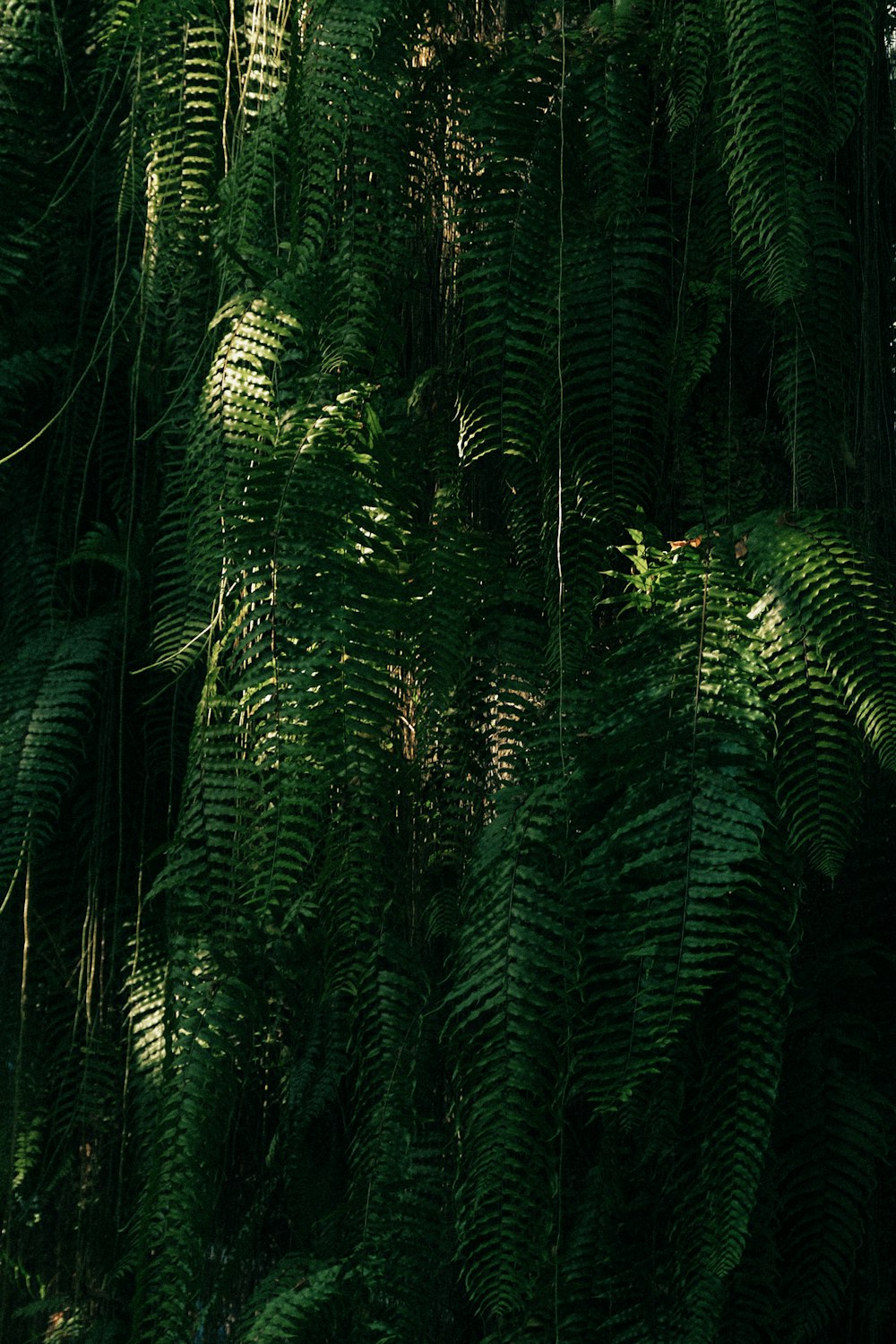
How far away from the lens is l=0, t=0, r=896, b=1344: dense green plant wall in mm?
1386

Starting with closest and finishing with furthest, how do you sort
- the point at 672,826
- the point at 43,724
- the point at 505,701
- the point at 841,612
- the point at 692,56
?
the point at 672,826, the point at 841,612, the point at 692,56, the point at 505,701, the point at 43,724

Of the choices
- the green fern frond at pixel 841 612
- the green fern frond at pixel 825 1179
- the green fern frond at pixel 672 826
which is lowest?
the green fern frond at pixel 825 1179

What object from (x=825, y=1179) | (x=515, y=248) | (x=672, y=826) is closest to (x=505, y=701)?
(x=672, y=826)

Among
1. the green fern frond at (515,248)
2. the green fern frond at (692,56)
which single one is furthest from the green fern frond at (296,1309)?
the green fern frond at (692,56)

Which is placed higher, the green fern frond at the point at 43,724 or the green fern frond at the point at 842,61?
the green fern frond at the point at 842,61

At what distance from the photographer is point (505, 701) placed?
1.66 meters

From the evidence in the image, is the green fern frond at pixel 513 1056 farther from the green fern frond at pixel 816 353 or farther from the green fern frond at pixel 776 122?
the green fern frond at pixel 776 122

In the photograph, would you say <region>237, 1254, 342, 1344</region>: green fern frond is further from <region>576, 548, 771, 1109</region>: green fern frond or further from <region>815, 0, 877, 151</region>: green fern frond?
<region>815, 0, 877, 151</region>: green fern frond

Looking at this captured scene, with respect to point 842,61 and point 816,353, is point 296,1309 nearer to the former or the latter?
point 816,353

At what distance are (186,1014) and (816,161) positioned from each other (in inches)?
49.5

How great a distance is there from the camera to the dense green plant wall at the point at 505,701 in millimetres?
1386

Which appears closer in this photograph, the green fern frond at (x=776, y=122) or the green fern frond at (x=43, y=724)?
the green fern frond at (x=776, y=122)

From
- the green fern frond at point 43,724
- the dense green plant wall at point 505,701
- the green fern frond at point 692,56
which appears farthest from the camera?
the green fern frond at point 43,724

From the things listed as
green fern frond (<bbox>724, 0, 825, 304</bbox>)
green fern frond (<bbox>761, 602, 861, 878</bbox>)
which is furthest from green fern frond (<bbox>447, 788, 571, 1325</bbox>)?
green fern frond (<bbox>724, 0, 825, 304</bbox>)
